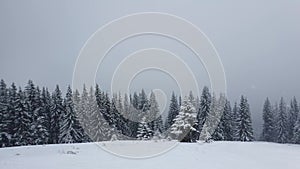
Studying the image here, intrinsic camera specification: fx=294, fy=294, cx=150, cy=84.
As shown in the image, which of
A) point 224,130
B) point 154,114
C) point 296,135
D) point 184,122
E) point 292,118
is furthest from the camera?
point 292,118

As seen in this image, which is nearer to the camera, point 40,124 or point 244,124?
point 40,124

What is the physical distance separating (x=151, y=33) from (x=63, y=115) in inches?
1314

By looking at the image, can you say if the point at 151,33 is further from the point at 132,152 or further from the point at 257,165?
the point at 257,165

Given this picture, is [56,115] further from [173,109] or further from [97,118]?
[173,109]

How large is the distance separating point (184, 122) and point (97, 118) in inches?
429

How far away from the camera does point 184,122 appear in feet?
105

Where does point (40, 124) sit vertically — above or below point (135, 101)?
below

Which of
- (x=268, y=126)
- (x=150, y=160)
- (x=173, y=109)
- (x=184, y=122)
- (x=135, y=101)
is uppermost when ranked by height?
(x=135, y=101)

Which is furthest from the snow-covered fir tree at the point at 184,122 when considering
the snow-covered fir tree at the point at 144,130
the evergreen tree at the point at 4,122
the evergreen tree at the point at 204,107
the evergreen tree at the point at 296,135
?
the evergreen tree at the point at 296,135

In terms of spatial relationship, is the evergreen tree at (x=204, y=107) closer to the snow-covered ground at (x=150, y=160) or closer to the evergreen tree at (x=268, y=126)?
the evergreen tree at (x=268, y=126)

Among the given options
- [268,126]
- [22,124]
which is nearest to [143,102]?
[22,124]

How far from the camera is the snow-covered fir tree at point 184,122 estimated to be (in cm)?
3138

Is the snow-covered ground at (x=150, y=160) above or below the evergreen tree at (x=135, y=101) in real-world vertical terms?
below

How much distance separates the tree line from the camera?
34.4 metres
